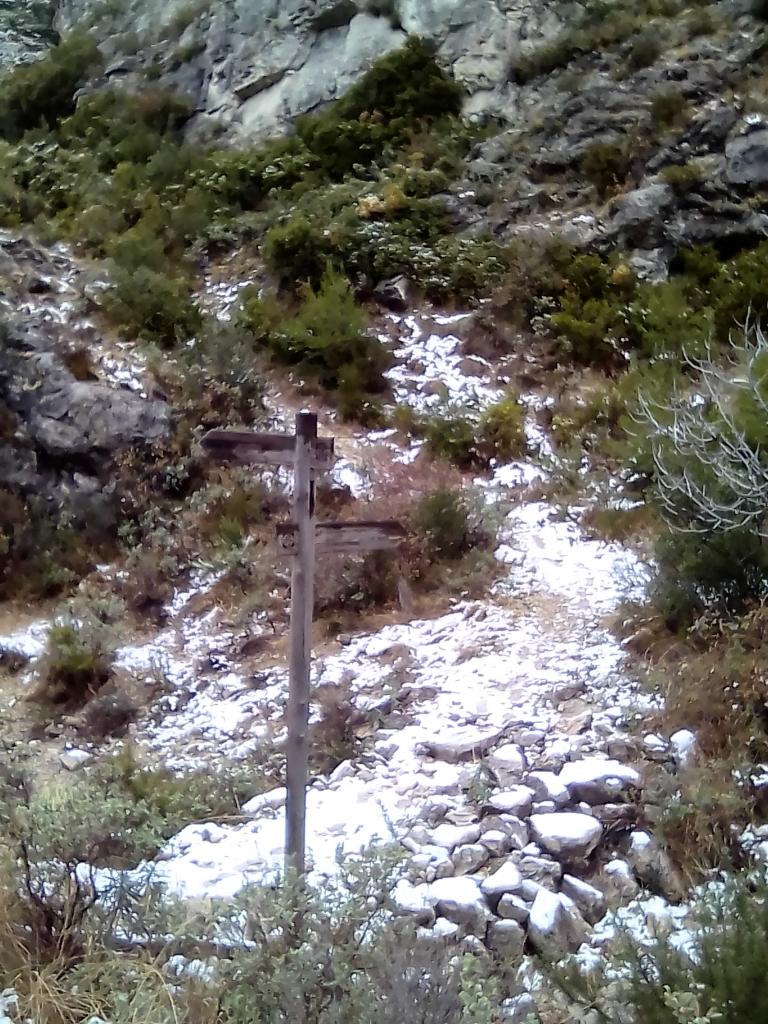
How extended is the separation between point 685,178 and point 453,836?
8110 mm

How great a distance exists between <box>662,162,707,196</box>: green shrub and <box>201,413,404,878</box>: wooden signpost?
765cm

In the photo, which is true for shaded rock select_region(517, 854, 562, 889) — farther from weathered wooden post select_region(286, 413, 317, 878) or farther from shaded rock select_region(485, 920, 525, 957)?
weathered wooden post select_region(286, 413, 317, 878)

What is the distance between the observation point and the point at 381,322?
9.26 meters

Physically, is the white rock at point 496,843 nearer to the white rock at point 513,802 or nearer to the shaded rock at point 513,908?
the white rock at point 513,802

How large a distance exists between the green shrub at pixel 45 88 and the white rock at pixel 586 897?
13181 millimetres

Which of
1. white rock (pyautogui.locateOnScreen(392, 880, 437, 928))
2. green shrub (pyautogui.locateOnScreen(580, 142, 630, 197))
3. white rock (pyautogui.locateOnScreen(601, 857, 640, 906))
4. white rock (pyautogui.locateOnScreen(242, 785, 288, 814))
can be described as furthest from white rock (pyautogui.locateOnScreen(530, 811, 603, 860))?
green shrub (pyautogui.locateOnScreen(580, 142, 630, 197))

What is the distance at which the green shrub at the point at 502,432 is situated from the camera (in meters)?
7.59

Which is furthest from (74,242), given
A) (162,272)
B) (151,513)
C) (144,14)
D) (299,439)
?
(299,439)

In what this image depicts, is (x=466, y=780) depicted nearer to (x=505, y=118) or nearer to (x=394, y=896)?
(x=394, y=896)

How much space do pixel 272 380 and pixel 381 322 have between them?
4.78 feet

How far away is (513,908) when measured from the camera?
3.28m

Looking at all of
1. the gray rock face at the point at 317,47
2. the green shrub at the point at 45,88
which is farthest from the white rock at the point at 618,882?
the green shrub at the point at 45,88

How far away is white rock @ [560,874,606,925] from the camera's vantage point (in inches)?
132

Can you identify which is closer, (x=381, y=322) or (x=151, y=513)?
(x=151, y=513)
